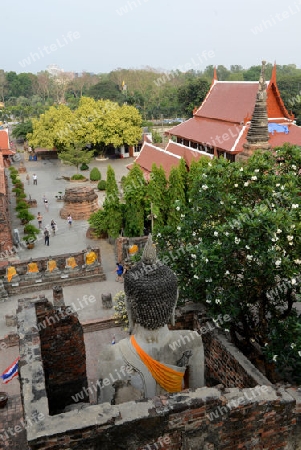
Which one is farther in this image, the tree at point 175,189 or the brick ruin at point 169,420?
the tree at point 175,189

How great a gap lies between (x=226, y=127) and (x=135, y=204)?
1418 cm

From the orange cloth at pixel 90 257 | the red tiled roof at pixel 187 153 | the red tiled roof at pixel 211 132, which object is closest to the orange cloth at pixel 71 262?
the orange cloth at pixel 90 257

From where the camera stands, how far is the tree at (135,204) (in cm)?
2031

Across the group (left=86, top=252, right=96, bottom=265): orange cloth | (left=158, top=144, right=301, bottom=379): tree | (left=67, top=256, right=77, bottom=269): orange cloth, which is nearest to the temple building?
(left=86, top=252, right=96, bottom=265): orange cloth

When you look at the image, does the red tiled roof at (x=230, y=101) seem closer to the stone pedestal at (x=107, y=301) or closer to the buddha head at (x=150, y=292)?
the stone pedestal at (x=107, y=301)

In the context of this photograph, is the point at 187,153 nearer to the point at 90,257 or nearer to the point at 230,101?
the point at 230,101

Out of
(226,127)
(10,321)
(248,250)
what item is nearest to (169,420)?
(248,250)

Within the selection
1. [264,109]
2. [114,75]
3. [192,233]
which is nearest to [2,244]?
[192,233]

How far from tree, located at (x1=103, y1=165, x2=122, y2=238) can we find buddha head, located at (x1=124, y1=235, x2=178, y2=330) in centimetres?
1502

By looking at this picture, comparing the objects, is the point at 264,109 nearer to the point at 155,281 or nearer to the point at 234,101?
the point at 234,101

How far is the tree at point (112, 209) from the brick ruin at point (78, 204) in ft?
22.8

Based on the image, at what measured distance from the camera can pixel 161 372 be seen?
587 cm

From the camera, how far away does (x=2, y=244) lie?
19.7 metres

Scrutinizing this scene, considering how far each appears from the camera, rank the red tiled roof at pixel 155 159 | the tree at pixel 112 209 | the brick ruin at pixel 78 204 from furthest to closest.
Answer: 1. the brick ruin at pixel 78 204
2. the red tiled roof at pixel 155 159
3. the tree at pixel 112 209
